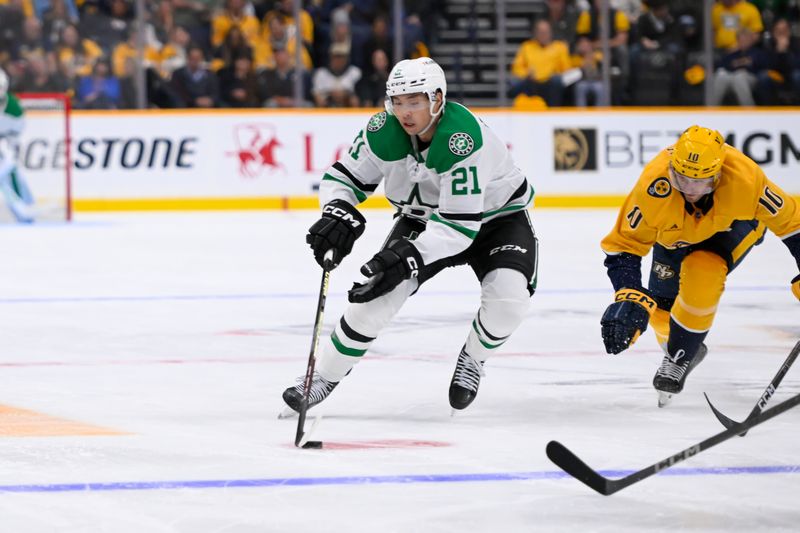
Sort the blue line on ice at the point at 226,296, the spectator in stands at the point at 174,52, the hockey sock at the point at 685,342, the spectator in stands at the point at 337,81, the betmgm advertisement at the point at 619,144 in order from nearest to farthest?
the hockey sock at the point at 685,342 < the blue line on ice at the point at 226,296 < the spectator in stands at the point at 174,52 < the betmgm advertisement at the point at 619,144 < the spectator in stands at the point at 337,81

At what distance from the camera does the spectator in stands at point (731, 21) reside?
42.8ft

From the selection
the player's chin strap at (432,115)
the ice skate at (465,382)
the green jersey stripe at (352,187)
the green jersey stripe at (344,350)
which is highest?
the player's chin strap at (432,115)

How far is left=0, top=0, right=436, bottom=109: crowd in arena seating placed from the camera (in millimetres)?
12406

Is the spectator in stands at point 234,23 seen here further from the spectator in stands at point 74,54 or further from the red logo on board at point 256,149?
the spectator in stands at point 74,54

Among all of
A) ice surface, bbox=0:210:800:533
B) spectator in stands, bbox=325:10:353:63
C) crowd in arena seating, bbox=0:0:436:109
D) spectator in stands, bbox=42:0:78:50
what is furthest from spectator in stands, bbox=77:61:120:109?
ice surface, bbox=0:210:800:533

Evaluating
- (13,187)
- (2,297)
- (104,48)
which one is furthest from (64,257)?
(104,48)

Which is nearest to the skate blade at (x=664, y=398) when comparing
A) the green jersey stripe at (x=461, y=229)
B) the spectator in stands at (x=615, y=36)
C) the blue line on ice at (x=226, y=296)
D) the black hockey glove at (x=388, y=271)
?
the green jersey stripe at (x=461, y=229)

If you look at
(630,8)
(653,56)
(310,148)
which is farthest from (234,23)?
(653,56)

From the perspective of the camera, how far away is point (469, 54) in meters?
13.6

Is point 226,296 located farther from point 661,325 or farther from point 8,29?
point 8,29

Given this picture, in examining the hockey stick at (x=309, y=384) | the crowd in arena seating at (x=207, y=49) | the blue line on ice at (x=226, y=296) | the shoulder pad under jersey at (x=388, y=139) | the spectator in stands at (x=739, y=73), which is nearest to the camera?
the hockey stick at (x=309, y=384)

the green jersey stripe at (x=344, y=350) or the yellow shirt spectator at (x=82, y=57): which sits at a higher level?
the yellow shirt spectator at (x=82, y=57)

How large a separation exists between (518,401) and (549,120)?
28.0 ft

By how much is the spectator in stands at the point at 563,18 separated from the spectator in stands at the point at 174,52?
3244 millimetres
